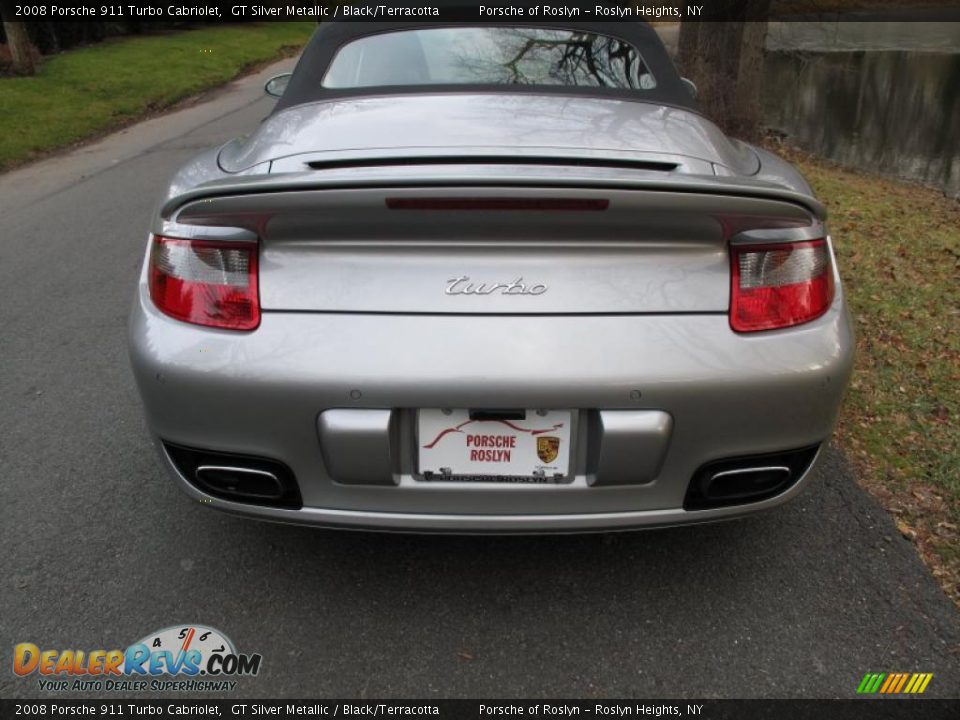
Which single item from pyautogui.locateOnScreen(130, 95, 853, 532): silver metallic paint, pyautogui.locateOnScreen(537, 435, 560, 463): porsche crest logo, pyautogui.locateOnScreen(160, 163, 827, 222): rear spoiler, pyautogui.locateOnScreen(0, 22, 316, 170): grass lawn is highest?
pyautogui.locateOnScreen(160, 163, 827, 222): rear spoiler

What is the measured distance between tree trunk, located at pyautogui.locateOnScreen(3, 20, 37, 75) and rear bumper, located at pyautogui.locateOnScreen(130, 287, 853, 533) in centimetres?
1633

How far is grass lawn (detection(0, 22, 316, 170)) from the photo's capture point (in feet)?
35.6

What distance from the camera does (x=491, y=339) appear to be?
177 cm

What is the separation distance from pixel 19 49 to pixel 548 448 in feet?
56.3

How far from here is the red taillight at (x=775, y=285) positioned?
6.09 ft

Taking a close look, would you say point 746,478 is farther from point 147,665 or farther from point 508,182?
point 147,665

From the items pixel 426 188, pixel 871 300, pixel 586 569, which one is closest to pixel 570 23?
pixel 426 188

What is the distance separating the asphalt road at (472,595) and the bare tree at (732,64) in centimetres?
755

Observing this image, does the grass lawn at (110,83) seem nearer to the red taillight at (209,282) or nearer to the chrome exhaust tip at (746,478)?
the red taillight at (209,282)

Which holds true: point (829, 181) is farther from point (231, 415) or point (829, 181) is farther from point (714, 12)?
point (231, 415)

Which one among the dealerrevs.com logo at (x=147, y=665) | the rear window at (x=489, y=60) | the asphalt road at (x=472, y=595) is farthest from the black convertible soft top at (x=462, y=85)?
the dealerrevs.com logo at (x=147, y=665)

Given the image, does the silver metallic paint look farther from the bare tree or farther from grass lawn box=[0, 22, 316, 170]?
grass lawn box=[0, 22, 316, 170]

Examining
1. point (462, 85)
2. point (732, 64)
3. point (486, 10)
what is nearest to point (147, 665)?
point (462, 85)

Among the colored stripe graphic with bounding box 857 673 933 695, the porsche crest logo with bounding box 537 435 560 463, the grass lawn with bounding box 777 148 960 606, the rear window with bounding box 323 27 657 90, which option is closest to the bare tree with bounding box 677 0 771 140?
the grass lawn with bounding box 777 148 960 606
